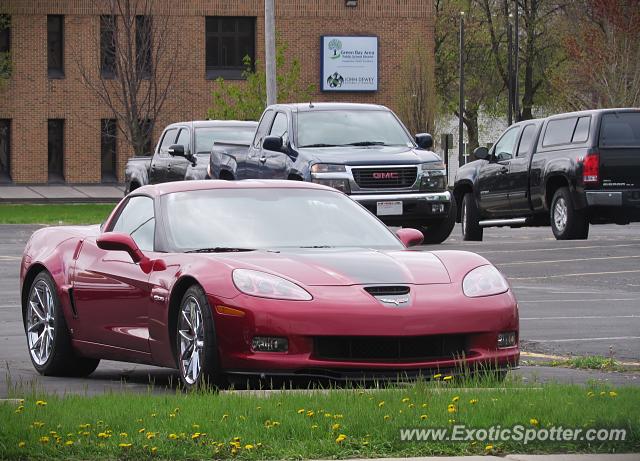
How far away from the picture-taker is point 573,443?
6945 millimetres

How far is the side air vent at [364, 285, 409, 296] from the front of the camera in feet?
30.7

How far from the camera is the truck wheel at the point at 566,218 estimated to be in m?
24.3

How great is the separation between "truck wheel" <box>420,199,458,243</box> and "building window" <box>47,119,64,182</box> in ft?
136

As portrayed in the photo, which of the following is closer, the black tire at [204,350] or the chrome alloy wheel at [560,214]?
the black tire at [204,350]

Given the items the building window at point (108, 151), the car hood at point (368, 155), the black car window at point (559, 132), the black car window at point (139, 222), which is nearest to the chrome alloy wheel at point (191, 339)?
the black car window at point (139, 222)

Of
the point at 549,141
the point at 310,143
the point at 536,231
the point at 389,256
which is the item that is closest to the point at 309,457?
the point at 389,256

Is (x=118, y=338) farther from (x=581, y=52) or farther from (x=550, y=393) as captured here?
(x=581, y=52)

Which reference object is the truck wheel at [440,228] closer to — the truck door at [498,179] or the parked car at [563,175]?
the parked car at [563,175]

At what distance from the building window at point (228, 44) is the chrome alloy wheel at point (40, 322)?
54283 millimetres

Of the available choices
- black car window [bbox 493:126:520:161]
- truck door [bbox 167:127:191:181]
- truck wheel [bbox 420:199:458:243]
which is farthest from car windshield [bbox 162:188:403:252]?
truck door [bbox 167:127:191:181]

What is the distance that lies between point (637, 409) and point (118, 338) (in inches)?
156

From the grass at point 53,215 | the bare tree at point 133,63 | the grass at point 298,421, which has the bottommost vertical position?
the grass at point 53,215

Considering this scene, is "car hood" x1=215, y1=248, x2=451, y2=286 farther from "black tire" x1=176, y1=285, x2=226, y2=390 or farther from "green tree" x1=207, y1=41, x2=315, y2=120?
"green tree" x1=207, y1=41, x2=315, y2=120

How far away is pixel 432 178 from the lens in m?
23.7
